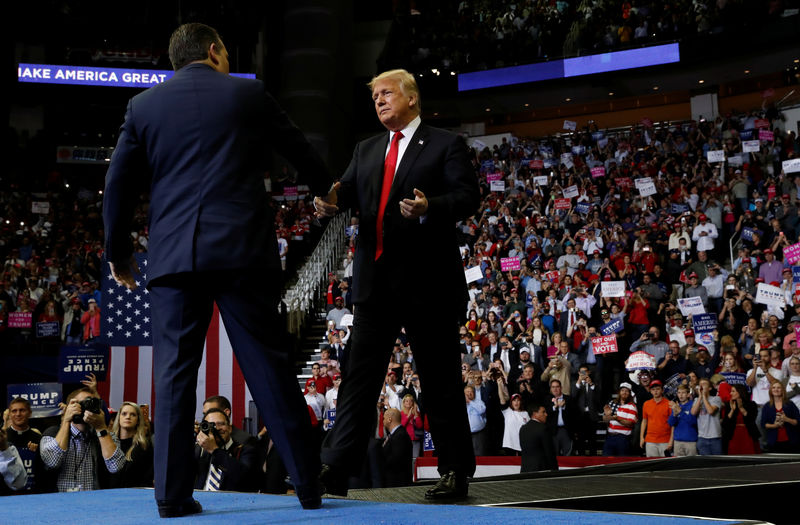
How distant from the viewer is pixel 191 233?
269cm

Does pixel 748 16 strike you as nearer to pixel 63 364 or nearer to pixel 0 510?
pixel 63 364

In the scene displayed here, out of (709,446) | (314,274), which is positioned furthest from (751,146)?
(314,274)

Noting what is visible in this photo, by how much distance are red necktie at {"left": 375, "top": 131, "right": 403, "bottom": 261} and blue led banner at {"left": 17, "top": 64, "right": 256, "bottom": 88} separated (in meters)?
19.1

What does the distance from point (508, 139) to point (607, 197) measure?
8017mm

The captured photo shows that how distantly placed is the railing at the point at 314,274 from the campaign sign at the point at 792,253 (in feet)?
26.6

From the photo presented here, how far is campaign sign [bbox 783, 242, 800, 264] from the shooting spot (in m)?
11.7

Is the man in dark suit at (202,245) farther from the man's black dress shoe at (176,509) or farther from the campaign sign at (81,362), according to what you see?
the campaign sign at (81,362)

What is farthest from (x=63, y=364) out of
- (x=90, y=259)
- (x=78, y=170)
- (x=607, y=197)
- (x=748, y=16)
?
(x=748, y=16)

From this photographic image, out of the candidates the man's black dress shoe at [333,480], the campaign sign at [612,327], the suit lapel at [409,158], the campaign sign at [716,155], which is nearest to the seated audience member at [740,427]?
the campaign sign at [612,327]

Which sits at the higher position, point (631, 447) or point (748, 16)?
point (748, 16)

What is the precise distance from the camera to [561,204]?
16.8 meters

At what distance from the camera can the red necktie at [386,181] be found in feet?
11.5

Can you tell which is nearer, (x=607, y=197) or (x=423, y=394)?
(x=423, y=394)

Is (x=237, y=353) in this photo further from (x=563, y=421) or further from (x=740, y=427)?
(x=563, y=421)
